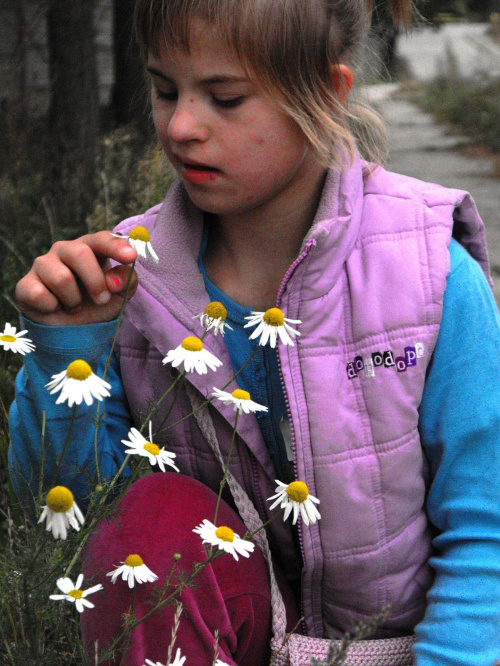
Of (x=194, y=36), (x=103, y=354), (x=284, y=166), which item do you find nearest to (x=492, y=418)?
(x=284, y=166)

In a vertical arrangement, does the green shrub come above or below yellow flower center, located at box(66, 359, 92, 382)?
below

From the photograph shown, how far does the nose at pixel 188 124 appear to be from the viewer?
Result: 1.87 metres

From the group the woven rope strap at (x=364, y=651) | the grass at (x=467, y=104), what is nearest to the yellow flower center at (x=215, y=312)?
the woven rope strap at (x=364, y=651)

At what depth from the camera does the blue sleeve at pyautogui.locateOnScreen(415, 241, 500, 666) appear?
1.95m

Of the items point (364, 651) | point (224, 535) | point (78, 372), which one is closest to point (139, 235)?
point (78, 372)

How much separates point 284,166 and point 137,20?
45cm

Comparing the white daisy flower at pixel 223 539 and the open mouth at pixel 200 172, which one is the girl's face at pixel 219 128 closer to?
the open mouth at pixel 200 172

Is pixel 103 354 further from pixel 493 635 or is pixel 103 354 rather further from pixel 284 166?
pixel 493 635

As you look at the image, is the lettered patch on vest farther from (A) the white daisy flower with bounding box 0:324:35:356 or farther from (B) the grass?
(B) the grass

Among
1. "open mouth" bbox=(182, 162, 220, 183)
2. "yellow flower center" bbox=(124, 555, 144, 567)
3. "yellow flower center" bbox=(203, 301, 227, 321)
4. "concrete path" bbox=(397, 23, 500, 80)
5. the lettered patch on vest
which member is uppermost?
"open mouth" bbox=(182, 162, 220, 183)

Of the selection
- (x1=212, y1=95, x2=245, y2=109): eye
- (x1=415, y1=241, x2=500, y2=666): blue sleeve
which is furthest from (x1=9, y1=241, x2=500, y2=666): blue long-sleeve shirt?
(x1=212, y1=95, x2=245, y2=109): eye

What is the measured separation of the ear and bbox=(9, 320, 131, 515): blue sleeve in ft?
2.35

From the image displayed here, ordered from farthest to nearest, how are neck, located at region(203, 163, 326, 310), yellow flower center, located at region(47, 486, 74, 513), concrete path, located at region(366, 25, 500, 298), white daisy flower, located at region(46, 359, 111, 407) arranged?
concrete path, located at region(366, 25, 500, 298)
neck, located at region(203, 163, 326, 310)
white daisy flower, located at region(46, 359, 111, 407)
yellow flower center, located at region(47, 486, 74, 513)

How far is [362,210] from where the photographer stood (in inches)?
84.4
